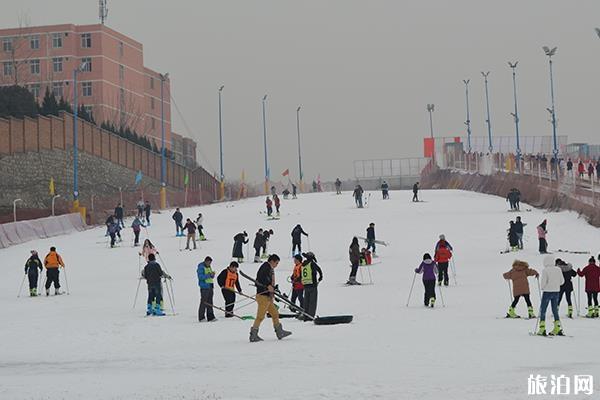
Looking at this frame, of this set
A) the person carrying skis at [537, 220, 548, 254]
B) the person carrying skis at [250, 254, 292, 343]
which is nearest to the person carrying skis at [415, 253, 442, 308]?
the person carrying skis at [250, 254, 292, 343]

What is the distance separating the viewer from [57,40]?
376 ft

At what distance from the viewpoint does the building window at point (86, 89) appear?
115 m

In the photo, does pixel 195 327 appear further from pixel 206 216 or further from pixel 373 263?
pixel 206 216

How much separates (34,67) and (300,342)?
345 ft

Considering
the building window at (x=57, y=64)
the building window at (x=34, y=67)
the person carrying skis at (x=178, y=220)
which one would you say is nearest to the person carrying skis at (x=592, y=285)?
the person carrying skis at (x=178, y=220)

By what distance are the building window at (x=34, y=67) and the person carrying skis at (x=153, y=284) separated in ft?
322

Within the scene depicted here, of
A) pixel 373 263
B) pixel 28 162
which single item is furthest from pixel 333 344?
pixel 28 162

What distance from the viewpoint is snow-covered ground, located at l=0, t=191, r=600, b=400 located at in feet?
42.1

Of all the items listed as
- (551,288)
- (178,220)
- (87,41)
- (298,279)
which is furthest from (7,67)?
(551,288)

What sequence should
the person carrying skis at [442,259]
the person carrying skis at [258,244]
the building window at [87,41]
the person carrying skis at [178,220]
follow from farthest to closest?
the building window at [87,41] < the person carrying skis at [178,220] < the person carrying skis at [258,244] < the person carrying skis at [442,259]

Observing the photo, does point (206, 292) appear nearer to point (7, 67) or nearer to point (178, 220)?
point (178, 220)

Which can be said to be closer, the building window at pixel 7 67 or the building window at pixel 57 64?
the building window at pixel 7 67

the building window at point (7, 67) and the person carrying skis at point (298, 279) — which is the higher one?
the building window at point (7, 67)

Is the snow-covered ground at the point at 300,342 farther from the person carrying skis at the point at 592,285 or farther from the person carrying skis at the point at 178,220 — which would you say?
the person carrying skis at the point at 178,220
